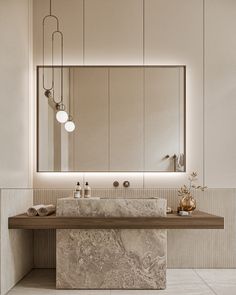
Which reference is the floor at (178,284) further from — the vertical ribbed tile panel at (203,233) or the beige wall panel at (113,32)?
the beige wall panel at (113,32)

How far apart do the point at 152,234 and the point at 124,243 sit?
267 millimetres

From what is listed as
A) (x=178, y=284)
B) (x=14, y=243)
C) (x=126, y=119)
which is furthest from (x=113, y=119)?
(x=178, y=284)

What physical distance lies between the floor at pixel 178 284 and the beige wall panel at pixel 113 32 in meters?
2.34

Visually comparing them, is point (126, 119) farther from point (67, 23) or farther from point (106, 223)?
point (106, 223)

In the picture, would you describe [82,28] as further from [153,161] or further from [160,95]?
[153,161]

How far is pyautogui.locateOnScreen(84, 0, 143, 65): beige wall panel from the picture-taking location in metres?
4.89

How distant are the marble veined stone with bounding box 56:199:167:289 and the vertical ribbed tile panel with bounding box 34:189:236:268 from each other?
33.8 inches

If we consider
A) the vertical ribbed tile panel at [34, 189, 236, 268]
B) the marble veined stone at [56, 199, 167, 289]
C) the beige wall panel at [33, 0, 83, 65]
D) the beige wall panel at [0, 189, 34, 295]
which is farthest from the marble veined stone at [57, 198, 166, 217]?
the beige wall panel at [33, 0, 83, 65]

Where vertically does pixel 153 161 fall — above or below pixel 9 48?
below

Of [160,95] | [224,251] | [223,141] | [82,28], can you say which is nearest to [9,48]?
[82,28]

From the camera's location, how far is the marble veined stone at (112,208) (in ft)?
13.0

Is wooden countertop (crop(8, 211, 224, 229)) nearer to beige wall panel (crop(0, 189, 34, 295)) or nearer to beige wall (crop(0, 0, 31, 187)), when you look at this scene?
beige wall panel (crop(0, 189, 34, 295))

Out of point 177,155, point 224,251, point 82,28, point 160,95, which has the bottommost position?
point 224,251

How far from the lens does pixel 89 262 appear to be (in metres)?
3.98
